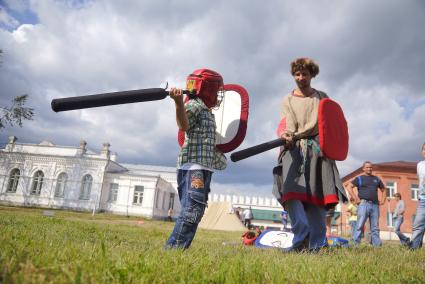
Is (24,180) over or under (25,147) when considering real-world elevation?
under

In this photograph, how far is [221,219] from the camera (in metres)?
24.6

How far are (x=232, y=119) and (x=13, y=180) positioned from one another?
46.3 meters

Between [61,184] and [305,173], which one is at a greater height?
[61,184]

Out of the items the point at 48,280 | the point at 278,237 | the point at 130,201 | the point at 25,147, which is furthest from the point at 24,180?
the point at 48,280

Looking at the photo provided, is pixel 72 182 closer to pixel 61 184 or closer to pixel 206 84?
pixel 61 184

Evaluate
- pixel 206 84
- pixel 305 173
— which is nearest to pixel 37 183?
pixel 206 84

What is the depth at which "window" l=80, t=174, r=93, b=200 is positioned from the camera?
134 feet

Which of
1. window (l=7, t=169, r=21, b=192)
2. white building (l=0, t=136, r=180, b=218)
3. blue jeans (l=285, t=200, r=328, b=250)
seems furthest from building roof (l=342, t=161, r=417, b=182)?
window (l=7, t=169, r=21, b=192)

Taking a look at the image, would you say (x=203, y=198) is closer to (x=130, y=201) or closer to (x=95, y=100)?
(x=95, y=100)

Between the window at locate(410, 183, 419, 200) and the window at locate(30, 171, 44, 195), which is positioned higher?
the window at locate(410, 183, 419, 200)

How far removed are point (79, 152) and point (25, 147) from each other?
25.1 ft

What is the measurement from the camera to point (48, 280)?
1.25 meters

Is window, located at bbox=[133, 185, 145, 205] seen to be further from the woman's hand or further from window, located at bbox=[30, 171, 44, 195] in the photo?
the woman's hand

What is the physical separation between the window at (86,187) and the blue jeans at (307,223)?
40.4 m
